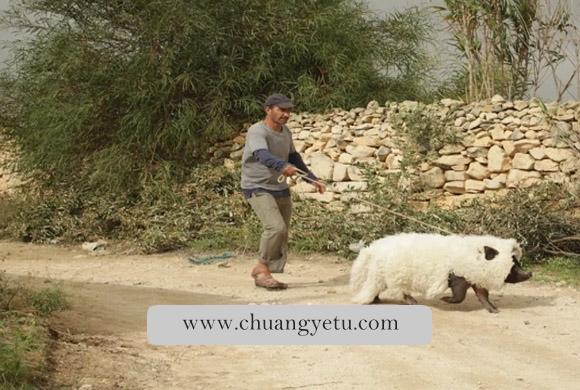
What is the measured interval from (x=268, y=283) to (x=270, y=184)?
3.06ft

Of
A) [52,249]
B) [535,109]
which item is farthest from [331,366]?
[52,249]

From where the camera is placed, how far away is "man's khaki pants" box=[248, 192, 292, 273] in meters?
7.68

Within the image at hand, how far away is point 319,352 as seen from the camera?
5.55 metres

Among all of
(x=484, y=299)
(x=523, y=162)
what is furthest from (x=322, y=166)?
(x=484, y=299)

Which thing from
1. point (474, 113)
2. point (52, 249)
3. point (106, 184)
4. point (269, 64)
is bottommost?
point (52, 249)

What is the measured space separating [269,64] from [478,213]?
469 centimetres

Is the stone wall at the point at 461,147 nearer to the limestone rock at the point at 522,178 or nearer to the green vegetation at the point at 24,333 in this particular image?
the limestone rock at the point at 522,178

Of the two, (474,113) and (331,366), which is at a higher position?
(474,113)

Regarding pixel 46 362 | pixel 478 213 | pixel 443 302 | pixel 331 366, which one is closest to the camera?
pixel 46 362

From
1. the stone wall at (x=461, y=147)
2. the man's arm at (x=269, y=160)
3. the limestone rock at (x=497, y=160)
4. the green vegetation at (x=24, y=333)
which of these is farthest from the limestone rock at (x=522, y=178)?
the green vegetation at (x=24, y=333)

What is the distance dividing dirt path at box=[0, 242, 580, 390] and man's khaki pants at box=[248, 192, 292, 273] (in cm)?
32

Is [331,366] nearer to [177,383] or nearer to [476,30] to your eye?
[177,383]

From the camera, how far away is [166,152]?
511 inches

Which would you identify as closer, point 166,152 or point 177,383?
point 177,383
